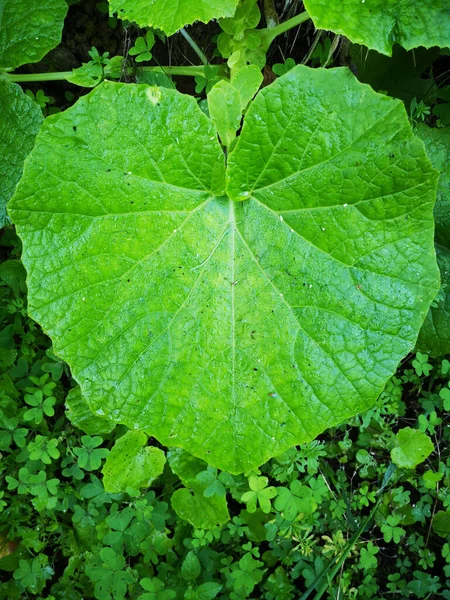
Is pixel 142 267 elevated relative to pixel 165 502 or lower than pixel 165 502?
elevated

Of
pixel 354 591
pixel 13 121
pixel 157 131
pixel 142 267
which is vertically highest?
pixel 13 121

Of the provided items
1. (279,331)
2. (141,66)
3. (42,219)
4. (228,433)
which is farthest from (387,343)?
(141,66)

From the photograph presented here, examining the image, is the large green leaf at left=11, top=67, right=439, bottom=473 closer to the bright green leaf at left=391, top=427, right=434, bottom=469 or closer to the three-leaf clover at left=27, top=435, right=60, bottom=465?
the three-leaf clover at left=27, top=435, right=60, bottom=465

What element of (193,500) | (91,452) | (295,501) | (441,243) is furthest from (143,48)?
(295,501)

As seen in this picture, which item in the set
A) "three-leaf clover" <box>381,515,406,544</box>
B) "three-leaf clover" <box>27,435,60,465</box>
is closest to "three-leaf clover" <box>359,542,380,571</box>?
"three-leaf clover" <box>381,515,406,544</box>

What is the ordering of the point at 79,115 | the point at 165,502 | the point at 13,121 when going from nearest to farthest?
the point at 79,115 < the point at 13,121 < the point at 165,502

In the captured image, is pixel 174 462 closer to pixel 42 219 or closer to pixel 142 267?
pixel 142 267

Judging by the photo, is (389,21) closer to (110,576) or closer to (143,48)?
(143,48)

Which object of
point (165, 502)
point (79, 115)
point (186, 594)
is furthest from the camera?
point (165, 502)
